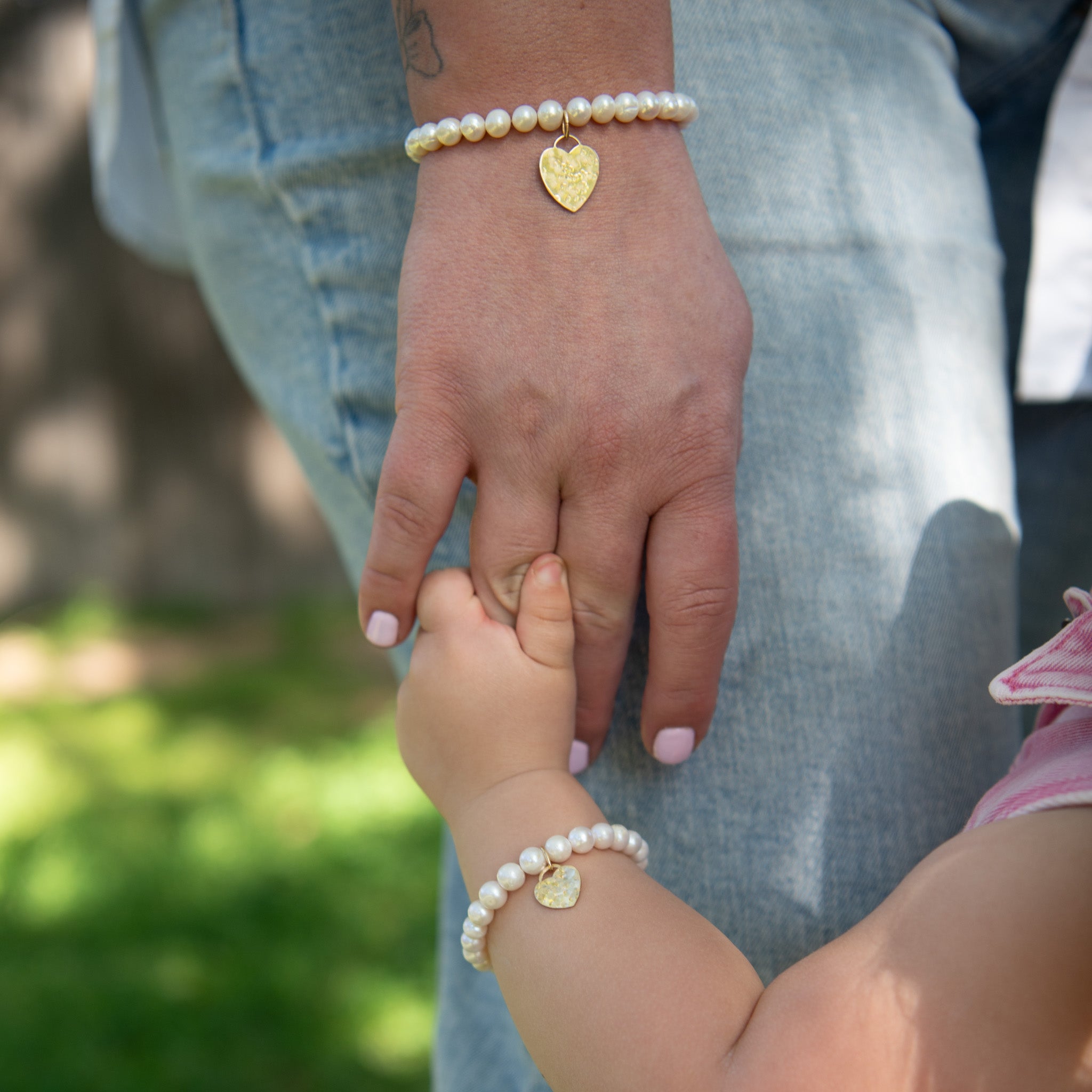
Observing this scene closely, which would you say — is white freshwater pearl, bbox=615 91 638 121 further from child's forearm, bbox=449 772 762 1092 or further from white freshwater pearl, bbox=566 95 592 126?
child's forearm, bbox=449 772 762 1092

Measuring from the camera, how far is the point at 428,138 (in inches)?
35.4

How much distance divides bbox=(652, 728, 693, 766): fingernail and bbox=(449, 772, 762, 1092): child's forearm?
0.11 meters

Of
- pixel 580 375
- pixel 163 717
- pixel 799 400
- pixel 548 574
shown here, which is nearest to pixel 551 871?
pixel 548 574

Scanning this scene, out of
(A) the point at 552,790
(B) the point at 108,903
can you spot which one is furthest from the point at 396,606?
(B) the point at 108,903

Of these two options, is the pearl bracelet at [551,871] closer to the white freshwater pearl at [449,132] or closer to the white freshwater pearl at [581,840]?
the white freshwater pearl at [581,840]

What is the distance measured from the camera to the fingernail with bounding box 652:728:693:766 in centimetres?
99

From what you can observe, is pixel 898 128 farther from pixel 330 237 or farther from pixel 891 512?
pixel 330 237

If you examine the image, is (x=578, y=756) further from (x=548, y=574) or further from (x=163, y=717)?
(x=163, y=717)

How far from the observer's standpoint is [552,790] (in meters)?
0.92

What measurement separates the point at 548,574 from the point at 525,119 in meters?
0.39

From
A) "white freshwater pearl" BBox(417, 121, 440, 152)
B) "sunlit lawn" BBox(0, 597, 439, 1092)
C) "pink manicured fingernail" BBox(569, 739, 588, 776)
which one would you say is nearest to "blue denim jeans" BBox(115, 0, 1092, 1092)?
"pink manicured fingernail" BBox(569, 739, 588, 776)

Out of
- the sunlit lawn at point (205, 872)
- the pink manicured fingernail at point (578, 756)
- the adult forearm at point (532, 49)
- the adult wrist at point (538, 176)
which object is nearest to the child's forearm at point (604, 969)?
the pink manicured fingernail at point (578, 756)

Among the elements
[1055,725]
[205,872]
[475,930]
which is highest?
[1055,725]

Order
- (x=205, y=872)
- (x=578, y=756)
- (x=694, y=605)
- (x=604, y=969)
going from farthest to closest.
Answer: (x=205, y=872) < (x=578, y=756) < (x=694, y=605) < (x=604, y=969)
